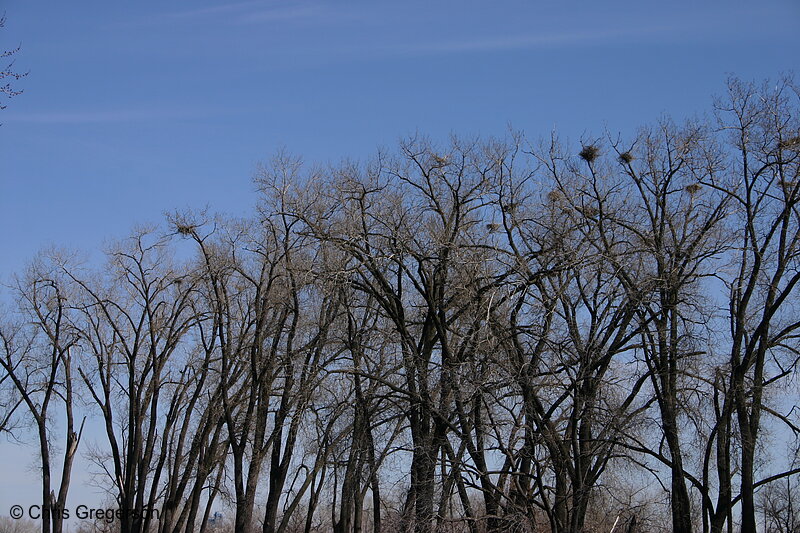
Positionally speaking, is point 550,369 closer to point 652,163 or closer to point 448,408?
point 448,408

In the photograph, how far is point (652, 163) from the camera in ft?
64.3

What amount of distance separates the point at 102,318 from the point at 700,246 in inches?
783

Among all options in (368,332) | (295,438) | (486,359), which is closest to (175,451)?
(295,438)

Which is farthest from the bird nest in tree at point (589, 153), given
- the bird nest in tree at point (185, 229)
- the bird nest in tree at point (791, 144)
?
the bird nest in tree at point (185, 229)

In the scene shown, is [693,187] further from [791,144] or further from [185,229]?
[185,229]

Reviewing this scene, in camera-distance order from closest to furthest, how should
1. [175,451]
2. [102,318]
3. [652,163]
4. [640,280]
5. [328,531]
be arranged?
[640,280] < [652,163] < [102,318] < [175,451] < [328,531]

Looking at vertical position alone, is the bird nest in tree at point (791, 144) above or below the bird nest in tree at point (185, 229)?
below

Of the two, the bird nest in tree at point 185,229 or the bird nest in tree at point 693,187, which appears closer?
the bird nest in tree at point 693,187

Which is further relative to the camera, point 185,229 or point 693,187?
point 185,229

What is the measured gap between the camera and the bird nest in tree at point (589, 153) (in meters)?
18.4

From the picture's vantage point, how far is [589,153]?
18.4 metres

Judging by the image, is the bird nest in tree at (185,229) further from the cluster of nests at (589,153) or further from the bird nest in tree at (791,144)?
the bird nest in tree at (791,144)

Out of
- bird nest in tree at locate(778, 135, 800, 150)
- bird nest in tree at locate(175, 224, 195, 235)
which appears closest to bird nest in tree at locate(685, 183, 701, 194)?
bird nest in tree at locate(778, 135, 800, 150)

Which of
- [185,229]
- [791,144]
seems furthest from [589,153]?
[185,229]
